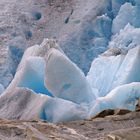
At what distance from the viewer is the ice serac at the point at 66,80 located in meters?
7.09

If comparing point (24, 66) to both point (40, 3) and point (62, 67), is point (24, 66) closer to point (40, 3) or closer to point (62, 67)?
point (62, 67)

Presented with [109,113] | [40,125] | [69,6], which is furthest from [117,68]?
[40,125]

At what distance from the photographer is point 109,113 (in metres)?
5.76

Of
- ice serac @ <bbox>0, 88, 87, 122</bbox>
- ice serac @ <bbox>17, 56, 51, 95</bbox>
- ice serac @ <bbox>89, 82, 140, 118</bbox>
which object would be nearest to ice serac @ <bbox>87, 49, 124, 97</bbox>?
ice serac @ <bbox>17, 56, 51, 95</bbox>

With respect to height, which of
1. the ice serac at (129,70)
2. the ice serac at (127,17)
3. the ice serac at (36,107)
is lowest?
the ice serac at (36,107)

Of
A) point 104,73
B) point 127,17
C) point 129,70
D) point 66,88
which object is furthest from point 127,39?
point 66,88

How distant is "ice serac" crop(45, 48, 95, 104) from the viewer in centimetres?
709

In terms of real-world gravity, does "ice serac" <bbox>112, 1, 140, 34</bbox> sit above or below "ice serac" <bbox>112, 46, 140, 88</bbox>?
above

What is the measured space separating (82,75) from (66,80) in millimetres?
262

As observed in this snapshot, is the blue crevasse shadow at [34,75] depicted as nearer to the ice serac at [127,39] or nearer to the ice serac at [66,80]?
the ice serac at [66,80]

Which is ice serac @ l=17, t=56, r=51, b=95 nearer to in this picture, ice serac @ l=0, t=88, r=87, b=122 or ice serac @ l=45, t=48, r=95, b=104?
ice serac @ l=0, t=88, r=87, b=122

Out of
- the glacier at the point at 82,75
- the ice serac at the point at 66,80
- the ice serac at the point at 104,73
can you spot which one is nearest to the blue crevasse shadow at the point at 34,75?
the glacier at the point at 82,75

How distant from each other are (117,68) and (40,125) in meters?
3.57

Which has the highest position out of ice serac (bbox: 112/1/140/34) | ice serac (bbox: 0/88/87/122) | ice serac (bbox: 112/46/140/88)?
ice serac (bbox: 112/1/140/34)
